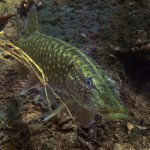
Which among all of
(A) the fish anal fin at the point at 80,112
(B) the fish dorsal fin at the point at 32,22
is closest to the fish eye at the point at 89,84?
(A) the fish anal fin at the point at 80,112

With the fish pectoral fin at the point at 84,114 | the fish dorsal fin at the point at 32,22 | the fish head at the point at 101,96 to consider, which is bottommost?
the fish pectoral fin at the point at 84,114

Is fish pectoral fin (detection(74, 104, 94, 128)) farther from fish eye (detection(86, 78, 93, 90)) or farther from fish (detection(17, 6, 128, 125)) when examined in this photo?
fish eye (detection(86, 78, 93, 90))

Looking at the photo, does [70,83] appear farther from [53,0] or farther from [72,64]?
[53,0]

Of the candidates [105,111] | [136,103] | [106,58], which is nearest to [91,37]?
[106,58]

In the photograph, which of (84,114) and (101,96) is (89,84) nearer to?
(101,96)

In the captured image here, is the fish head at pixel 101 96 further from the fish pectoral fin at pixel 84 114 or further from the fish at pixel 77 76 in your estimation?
the fish pectoral fin at pixel 84 114

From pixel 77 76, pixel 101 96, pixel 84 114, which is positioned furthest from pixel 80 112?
pixel 101 96
